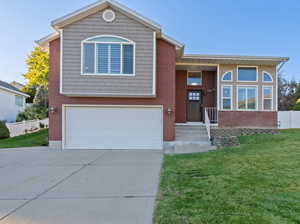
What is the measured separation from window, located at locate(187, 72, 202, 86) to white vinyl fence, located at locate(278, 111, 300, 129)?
6.61 metres

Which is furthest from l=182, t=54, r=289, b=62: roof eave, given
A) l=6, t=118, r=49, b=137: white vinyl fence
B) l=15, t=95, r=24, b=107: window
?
l=15, t=95, r=24, b=107: window

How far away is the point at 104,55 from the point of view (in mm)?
9688

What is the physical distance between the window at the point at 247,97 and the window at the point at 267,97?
0.58 meters

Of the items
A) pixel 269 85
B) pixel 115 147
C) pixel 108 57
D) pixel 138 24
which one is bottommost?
pixel 115 147

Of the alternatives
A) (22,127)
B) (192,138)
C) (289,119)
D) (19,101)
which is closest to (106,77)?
(192,138)

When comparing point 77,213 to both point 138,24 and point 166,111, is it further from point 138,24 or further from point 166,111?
point 138,24

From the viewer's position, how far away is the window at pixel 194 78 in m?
13.6


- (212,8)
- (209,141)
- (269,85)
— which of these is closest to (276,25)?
(212,8)

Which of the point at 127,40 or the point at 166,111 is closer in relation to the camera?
the point at 127,40

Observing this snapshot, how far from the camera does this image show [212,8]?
1744 cm

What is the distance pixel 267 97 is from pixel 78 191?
39.8ft

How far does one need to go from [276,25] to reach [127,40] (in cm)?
1700

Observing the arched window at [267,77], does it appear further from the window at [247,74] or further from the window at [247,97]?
the window at [247,97]

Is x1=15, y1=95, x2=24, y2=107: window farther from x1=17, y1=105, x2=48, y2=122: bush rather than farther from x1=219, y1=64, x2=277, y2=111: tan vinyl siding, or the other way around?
x1=219, y1=64, x2=277, y2=111: tan vinyl siding
